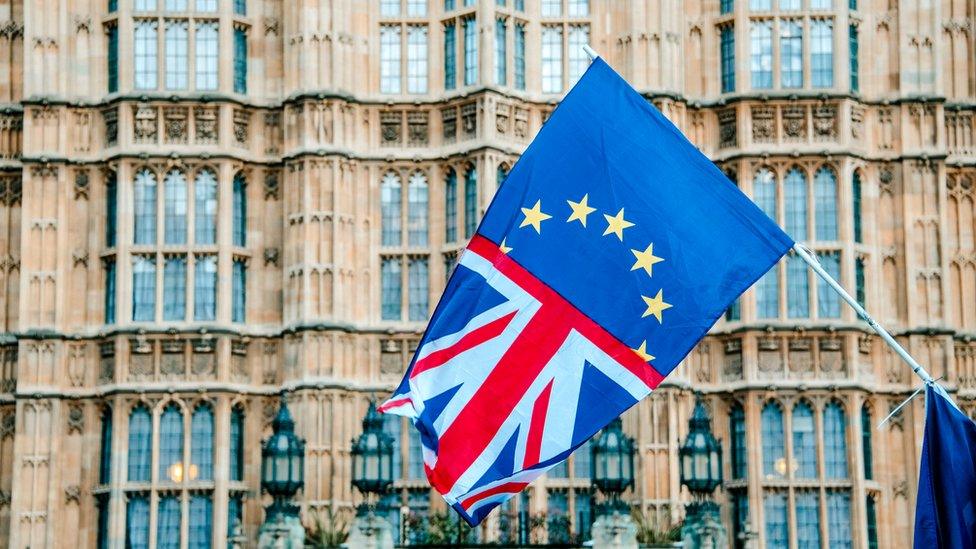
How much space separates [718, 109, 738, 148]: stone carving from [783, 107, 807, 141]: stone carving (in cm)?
104

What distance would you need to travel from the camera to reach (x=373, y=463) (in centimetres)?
3684

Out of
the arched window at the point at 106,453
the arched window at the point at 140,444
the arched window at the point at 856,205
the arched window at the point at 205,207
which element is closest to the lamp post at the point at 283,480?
the arched window at the point at 140,444

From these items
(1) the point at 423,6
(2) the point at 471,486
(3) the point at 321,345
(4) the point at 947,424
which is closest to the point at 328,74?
(1) the point at 423,6

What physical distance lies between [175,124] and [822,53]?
13.0 metres

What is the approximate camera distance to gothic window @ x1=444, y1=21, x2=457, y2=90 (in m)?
42.2

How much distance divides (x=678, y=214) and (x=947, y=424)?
287 centimetres

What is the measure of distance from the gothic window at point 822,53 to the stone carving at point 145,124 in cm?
1315

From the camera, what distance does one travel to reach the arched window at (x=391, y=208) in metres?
42.1

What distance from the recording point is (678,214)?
1575 cm

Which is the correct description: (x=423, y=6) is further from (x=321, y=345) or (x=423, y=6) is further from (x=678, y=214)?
(x=678, y=214)

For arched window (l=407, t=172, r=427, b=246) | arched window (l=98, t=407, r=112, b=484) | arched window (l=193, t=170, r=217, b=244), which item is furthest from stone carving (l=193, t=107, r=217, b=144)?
arched window (l=98, t=407, r=112, b=484)

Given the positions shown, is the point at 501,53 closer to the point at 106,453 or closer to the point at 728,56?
the point at 728,56

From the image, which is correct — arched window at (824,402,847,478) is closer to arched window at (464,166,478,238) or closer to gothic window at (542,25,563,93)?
arched window at (464,166,478,238)

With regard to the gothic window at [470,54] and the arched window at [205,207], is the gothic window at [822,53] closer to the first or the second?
the gothic window at [470,54]
